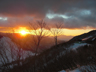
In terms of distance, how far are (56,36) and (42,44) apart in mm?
121591

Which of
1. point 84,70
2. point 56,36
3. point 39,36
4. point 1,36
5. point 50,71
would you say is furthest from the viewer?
point 1,36

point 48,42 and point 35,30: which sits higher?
point 35,30

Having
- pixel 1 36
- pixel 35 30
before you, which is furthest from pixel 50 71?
pixel 1 36

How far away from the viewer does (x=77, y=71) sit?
6145 millimetres

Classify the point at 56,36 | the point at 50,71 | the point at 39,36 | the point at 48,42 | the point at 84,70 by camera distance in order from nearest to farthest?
the point at 84,70 < the point at 50,71 < the point at 39,36 < the point at 56,36 < the point at 48,42

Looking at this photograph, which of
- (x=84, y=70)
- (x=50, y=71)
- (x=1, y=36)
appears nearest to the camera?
(x=84, y=70)

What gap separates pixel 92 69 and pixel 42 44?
468 ft

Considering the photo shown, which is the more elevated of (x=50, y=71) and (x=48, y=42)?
(x=50, y=71)

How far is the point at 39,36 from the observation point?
47.4ft

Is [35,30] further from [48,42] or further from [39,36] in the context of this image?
[48,42]

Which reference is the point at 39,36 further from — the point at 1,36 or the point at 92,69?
the point at 1,36

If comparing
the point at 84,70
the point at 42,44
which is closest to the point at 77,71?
the point at 84,70

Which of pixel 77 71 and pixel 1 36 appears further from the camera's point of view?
pixel 1 36

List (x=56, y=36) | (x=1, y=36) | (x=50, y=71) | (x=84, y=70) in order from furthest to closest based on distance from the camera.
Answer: (x=1, y=36) → (x=56, y=36) → (x=50, y=71) → (x=84, y=70)
